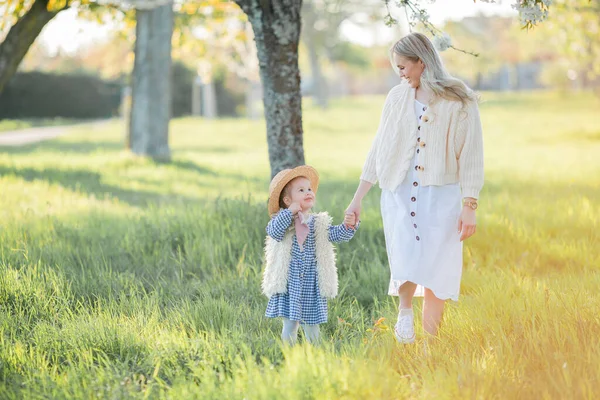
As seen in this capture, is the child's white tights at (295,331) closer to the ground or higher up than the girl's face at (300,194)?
closer to the ground

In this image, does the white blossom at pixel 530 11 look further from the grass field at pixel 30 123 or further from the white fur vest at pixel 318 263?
the grass field at pixel 30 123

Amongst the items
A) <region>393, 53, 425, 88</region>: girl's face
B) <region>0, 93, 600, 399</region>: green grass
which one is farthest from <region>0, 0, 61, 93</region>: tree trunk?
<region>393, 53, 425, 88</region>: girl's face

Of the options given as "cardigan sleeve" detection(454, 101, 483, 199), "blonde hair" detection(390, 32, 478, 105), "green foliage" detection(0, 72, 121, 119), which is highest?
"green foliage" detection(0, 72, 121, 119)

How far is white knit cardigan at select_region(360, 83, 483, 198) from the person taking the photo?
3.89 meters

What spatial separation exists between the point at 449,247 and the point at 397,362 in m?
0.73

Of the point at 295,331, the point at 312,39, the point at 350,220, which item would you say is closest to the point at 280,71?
the point at 350,220

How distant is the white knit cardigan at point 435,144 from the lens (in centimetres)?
389

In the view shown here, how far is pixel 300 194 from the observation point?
3.90 m

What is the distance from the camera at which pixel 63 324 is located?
13.7ft

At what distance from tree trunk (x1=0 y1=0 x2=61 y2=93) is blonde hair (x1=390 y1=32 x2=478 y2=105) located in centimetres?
745

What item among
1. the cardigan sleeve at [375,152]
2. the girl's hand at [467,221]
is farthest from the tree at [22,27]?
the girl's hand at [467,221]

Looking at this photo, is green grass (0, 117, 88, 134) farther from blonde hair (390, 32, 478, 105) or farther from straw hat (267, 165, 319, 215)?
blonde hair (390, 32, 478, 105)

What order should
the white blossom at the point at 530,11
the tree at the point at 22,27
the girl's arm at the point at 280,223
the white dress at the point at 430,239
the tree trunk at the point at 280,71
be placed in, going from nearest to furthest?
the girl's arm at the point at 280,223 < the white dress at the point at 430,239 < the white blossom at the point at 530,11 < the tree trunk at the point at 280,71 < the tree at the point at 22,27

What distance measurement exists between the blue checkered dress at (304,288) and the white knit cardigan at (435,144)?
47cm
